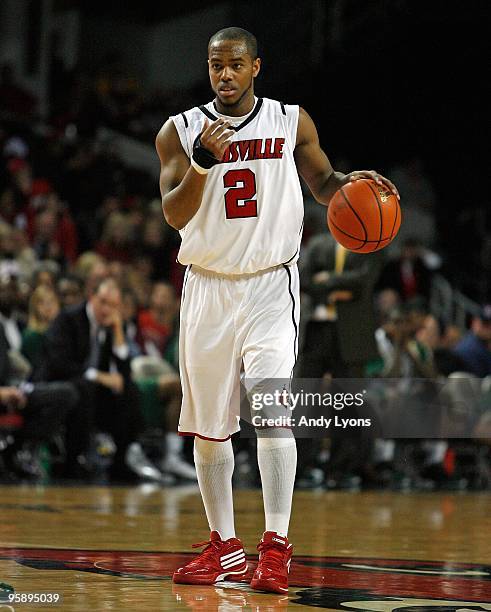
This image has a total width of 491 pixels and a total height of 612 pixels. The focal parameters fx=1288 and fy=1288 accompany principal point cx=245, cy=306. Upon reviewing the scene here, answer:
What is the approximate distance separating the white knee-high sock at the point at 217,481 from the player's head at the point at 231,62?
1.22 metres

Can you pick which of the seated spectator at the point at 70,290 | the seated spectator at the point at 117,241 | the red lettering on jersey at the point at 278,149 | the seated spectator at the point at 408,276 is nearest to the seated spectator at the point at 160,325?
the seated spectator at the point at 70,290

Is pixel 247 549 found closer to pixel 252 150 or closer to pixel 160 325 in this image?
pixel 252 150

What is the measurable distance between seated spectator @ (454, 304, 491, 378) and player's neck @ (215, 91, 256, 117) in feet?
21.3

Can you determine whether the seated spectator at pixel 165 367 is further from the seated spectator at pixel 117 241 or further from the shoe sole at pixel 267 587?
the shoe sole at pixel 267 587

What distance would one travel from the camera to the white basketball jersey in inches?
174

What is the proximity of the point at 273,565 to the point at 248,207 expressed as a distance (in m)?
1.21

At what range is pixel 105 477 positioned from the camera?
9.93m

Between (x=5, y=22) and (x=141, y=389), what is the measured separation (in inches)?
363

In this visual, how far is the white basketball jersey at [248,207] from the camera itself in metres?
4.43

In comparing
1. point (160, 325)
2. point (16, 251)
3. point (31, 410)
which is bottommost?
point (31, 410)

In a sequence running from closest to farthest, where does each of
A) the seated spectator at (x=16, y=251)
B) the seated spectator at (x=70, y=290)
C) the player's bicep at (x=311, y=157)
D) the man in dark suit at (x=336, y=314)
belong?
the player's bicep at (x=311, y=157), the man in dark suit at (x=336, y=314), the seated spectator at (x=70, y=290), the seated spectator at (x=16, y=251)

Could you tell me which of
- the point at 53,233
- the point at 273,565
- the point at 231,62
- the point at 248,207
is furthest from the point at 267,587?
the point at 53,233

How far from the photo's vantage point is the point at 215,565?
4.40 meters

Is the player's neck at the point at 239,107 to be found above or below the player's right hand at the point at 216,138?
above
